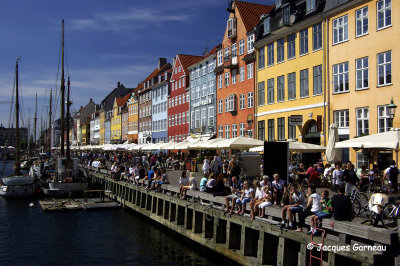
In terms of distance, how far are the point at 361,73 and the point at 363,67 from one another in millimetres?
399

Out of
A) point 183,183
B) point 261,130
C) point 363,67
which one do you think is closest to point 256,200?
point 183,183

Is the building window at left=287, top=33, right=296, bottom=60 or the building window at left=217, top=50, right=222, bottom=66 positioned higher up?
the building window at left=217, top=50, right=222, bottom=66

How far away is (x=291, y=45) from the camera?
116 ft

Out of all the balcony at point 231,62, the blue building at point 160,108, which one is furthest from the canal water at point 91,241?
the blue building at point 160,108

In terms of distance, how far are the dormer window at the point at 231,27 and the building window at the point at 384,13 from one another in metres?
20.5

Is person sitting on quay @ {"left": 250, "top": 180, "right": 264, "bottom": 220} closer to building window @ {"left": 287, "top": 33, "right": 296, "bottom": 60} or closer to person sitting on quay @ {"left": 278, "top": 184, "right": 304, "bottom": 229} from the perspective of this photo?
person sitting on quay @ {"left": 278, "top": 184, "right": 304, "bottom": 229}

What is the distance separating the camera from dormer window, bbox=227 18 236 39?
45.9 m

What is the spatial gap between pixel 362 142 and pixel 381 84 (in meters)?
10.3

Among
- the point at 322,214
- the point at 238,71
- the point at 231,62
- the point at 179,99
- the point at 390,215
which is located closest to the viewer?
the point at 322,214

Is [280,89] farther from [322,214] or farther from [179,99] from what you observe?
[179,99]

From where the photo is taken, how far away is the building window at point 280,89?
36.5 m

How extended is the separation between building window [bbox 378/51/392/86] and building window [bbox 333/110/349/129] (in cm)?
348

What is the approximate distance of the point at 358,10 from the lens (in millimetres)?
28312

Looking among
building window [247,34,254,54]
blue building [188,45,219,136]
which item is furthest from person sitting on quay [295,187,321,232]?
blue building [188,45,219,136]
